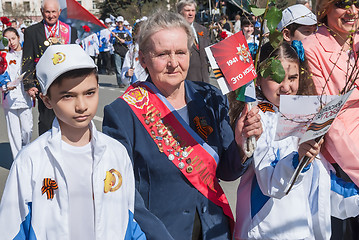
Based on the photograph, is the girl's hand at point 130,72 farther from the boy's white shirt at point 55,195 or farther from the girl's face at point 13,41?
the boy's white shirt at point 55,195

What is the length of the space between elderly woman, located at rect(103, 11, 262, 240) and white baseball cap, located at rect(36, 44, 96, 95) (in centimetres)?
32

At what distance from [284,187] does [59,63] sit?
3.82 ft

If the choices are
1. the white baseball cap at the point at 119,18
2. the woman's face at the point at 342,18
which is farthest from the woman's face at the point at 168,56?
the white baseball cap at the point at 119,18

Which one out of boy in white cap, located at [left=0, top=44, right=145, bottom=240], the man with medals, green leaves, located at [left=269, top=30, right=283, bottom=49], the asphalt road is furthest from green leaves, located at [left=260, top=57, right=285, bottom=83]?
the man with medals

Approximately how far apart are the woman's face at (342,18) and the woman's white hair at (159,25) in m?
0.93

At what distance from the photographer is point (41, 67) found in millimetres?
2291

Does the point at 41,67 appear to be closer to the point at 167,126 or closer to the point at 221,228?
the point at 167,126

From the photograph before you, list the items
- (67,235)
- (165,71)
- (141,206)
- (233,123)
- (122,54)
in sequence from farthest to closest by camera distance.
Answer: (122,54) < (233,123) < (165,71) < (141,206) < (67,235)

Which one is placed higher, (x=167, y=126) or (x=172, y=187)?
(x=167, y=126)

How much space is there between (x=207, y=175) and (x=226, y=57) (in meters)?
0.64

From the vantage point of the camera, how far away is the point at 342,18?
3.05 m

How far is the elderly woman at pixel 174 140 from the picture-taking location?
2502 mm

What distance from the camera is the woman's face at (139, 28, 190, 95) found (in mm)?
2537

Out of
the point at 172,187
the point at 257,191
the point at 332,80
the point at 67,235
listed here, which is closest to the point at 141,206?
the point at 172,187
